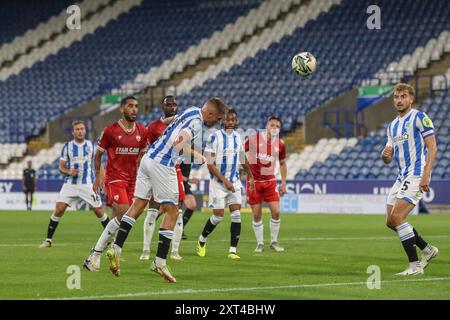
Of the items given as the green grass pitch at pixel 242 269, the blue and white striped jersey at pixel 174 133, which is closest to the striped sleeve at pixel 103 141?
the green grass pitch at pixel 242 269

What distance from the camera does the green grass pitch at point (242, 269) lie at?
1023 cm

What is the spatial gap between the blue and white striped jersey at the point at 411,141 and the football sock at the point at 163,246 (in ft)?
10.3

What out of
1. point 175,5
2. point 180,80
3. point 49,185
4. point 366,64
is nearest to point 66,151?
point 49,185

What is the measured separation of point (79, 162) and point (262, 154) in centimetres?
353

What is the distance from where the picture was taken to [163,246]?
11.6m

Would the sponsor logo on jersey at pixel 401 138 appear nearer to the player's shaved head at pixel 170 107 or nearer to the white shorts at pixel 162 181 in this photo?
the white shorts at pixel 162 181

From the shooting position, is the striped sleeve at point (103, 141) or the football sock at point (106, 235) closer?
the football sock at point (106, 235)

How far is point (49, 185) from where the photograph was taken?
126 feet

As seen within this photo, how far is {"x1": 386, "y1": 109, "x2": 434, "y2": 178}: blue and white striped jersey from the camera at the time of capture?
12281 millimetres

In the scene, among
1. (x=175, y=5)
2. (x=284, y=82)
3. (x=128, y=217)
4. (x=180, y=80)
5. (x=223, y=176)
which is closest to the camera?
(x=128, y=217)

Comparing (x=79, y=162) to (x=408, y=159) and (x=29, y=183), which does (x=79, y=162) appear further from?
(x=29, y=183)

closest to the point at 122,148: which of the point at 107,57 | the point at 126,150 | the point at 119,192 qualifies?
the point at 126,150

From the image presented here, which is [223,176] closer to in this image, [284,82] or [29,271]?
[29,271]

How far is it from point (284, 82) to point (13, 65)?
16.5m
